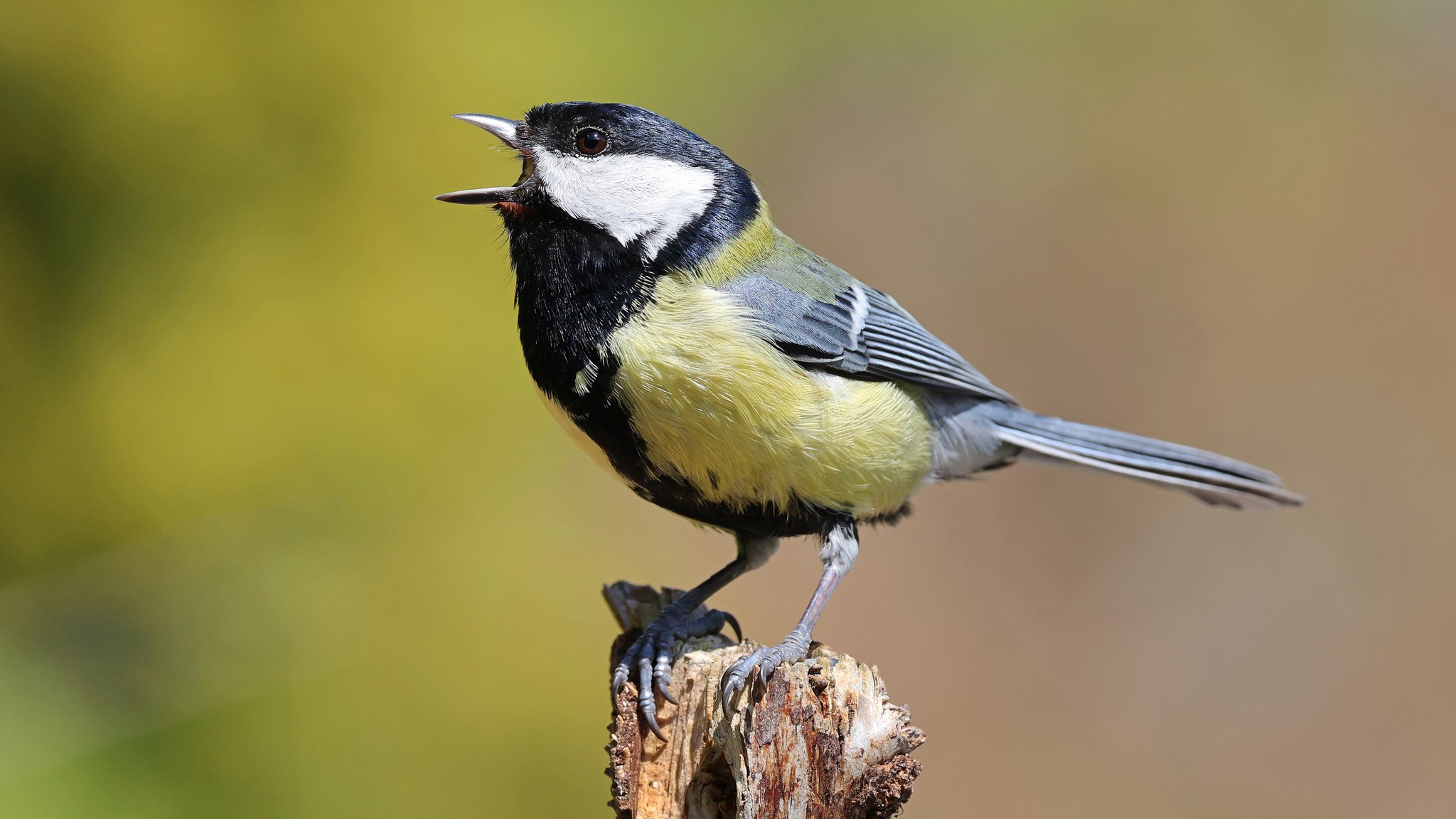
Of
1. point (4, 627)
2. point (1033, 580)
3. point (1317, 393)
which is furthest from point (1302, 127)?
point (4, 627)

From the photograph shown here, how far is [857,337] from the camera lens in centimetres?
212

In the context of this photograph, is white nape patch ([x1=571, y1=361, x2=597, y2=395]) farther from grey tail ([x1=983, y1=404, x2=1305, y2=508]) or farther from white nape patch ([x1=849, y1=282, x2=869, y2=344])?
grey tail ([x1=983, y1=404, x2=1305, y2=508])

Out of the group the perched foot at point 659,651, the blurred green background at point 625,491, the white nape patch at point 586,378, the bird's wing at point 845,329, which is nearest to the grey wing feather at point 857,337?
the bird's wing at point 845,329

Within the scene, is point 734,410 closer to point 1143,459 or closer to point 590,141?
point 590,141

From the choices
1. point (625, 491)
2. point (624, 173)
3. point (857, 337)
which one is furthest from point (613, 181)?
point (625, 491)

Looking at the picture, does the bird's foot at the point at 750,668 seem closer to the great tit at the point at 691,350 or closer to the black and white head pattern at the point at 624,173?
the great tit at the point at 691,350

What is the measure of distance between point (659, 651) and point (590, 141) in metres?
0.93

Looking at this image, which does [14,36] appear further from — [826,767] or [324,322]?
[826,767]

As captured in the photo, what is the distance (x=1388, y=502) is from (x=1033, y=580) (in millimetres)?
1555

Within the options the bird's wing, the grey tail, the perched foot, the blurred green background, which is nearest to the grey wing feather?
the bird's wing

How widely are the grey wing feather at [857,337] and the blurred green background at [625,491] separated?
4.79ft

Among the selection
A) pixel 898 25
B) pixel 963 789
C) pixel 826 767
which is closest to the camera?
pixel 826 767

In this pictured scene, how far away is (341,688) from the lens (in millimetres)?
2908

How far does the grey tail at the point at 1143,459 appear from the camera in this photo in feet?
8.02
